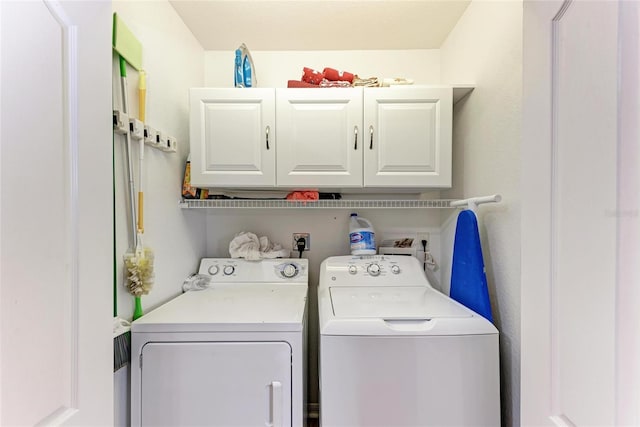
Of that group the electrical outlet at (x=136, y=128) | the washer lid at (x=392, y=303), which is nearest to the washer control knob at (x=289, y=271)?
the washer lid at (x=392, y=303)

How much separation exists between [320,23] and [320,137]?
78 cm

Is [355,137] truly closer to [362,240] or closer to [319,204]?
[319,204]

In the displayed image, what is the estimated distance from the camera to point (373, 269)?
5.72ft

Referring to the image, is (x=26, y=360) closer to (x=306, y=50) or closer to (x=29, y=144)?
(x=29, y=144)

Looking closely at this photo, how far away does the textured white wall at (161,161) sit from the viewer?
117cm

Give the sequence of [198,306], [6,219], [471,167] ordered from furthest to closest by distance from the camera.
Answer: [471,167], [198,306], [6,219]

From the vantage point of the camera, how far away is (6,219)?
0.43 m

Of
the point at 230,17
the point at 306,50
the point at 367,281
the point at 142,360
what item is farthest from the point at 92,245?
the point at 306,50

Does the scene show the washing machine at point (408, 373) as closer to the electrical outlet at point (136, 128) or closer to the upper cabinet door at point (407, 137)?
the upper cabinet door at point (407, 137)

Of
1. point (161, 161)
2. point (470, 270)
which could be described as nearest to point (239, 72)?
point (161, 161)

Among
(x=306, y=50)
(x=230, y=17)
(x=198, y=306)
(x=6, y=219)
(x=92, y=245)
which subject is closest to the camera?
(x=6, y=219)

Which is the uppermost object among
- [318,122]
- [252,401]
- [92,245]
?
[318,122]

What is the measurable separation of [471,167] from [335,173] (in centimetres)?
80

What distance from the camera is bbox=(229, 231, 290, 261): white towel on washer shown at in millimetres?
1891
